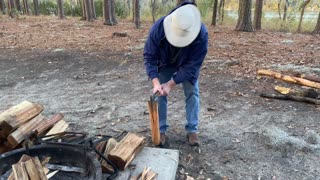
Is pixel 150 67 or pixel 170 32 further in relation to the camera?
pixel 150 67

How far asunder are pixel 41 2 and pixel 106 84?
24.3m

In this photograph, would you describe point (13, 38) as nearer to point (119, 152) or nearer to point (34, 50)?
point (34, 50)

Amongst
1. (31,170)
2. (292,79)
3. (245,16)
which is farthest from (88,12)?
(31,170)

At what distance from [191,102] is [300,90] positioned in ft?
8.41

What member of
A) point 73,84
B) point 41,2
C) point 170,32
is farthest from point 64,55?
point 41,2

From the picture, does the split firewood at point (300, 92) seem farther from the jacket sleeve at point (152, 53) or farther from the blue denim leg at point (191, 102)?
the jacket sleeve at point (152, 53)

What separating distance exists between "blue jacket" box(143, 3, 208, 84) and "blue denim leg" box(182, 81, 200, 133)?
140mm

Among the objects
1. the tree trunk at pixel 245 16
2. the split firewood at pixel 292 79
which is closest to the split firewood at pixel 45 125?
the split firewood at pixel 292 79

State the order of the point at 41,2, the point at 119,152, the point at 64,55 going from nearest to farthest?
the point at 119,152 → the point at 64,55 → the point at 41,2

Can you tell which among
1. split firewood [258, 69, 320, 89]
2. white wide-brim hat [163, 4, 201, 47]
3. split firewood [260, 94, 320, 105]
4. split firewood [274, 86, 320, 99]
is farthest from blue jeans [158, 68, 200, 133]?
split firewood [258, 69, 320, 89]

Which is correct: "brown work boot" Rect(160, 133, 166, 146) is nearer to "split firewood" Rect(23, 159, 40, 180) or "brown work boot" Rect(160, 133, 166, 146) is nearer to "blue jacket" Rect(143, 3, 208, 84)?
"blue jacket" Rect(143, 3, 208, 84)

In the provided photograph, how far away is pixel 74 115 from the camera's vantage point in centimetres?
430

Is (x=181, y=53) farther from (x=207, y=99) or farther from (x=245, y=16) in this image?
(x=245, y=16)

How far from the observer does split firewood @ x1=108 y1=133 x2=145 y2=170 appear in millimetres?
2623
